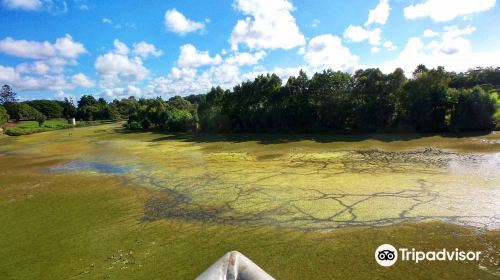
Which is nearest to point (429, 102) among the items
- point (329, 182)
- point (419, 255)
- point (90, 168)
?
point (329, 182)

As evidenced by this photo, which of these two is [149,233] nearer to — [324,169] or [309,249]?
[309,249]

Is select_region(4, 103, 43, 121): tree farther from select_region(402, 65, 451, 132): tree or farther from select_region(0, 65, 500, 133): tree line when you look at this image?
select_region(402, 65, 451, 132): tree

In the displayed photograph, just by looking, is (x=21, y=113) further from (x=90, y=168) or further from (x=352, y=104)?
(x=352, y=104)

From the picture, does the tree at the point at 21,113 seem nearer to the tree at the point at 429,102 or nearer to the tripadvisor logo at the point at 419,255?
the tree at the point at 429,102

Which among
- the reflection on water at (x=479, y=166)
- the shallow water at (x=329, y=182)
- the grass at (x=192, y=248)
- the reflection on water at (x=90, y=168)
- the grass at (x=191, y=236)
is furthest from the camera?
the reflection on water at (x=90, y=168)

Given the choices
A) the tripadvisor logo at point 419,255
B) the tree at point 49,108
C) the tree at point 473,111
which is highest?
the tree at point 49,108

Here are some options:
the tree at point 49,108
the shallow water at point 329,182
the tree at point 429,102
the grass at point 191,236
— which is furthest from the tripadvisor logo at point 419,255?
the tree at point 49,108
